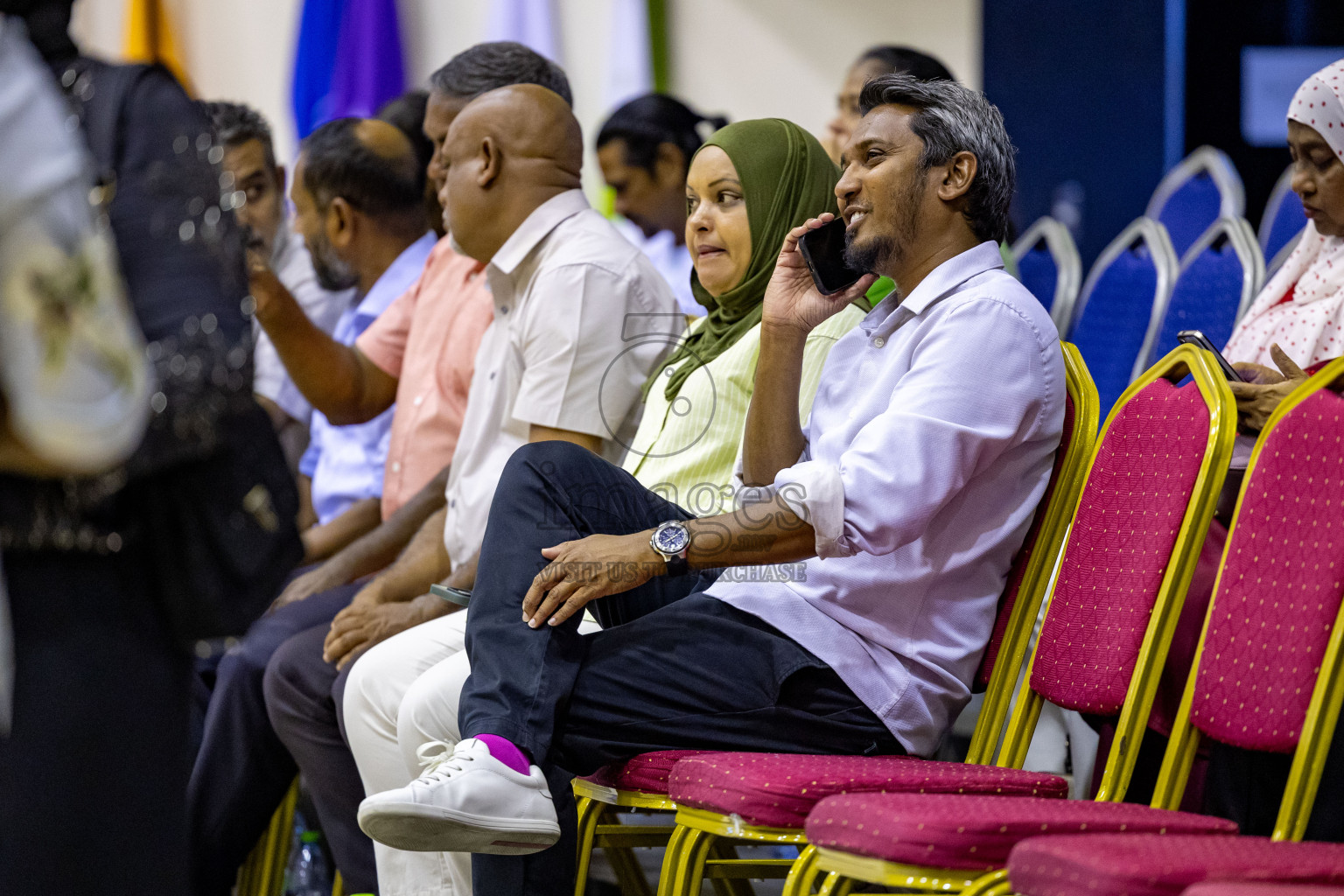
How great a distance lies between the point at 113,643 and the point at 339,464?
2.03m

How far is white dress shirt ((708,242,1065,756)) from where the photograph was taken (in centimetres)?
162

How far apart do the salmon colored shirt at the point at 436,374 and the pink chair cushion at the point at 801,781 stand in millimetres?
1216

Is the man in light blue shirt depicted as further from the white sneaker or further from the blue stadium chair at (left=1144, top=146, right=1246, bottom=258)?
the blue stadium chair at (left=1144, top=146, right=1246, bottom=258)

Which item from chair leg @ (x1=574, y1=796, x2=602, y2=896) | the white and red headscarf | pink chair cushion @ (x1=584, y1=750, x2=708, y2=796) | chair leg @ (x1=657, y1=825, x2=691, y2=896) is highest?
the white and red headscarf

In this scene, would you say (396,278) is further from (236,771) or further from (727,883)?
(727,883)

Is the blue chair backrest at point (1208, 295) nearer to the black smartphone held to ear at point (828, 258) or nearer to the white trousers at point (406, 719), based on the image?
the black smartphone held to ear at point (828, 258)

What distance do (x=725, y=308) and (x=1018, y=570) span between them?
69cm

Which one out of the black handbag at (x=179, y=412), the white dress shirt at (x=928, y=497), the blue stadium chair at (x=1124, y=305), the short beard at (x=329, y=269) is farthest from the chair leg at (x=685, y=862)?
the short beard at (x=329, y=269)

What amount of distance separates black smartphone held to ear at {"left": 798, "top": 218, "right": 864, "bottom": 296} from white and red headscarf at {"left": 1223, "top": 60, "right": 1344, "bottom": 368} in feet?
2.44

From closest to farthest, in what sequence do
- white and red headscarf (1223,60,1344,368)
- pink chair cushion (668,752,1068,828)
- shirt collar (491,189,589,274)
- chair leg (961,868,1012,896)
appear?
1. chair leg (961,868,1012,896)
2. pink chair cushion (668,752,1068,828)
3. white and red headscarf (1223,60,1344,368)
4. shirt collar (491,189,589,274)

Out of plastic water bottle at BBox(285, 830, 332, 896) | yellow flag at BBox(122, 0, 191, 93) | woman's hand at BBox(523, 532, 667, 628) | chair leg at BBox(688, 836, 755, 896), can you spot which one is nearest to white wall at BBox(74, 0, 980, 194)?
yellow flag at BBox(122, 0, 191, 93)

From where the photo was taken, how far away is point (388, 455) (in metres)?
2.79

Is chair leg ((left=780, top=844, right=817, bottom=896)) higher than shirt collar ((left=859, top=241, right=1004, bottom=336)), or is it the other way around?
shirt collar ((left=859, top=241, right=1004, bottom=336))

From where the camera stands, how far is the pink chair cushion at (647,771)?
→ 5.57 feet
